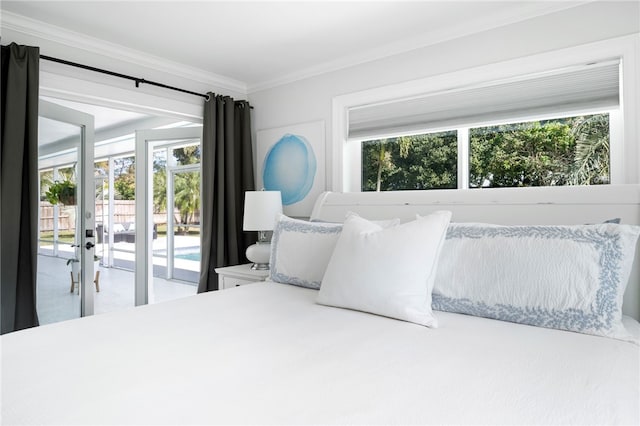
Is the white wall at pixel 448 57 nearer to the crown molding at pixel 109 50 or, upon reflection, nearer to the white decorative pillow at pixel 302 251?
the crown molding at pixel 109 50

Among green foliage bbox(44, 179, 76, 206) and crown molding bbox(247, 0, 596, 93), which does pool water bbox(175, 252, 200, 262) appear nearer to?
green foliage bbox(44, 179, 76, 206)

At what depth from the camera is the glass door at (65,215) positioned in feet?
9.33

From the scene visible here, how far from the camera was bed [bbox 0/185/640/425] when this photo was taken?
2.89 ft

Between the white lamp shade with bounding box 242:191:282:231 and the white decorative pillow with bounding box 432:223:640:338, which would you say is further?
the white lamp shade with bounding box 242:191:282:231

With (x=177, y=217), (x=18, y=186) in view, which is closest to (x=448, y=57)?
(x=18, y=186)

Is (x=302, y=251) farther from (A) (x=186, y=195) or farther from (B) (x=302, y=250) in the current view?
(A) (x=186, y=195)

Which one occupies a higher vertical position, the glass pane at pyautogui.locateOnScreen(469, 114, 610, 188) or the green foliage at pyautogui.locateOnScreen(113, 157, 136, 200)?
the green foliage at pyautogui.locateOnScreen(113, 157, 136, 200)

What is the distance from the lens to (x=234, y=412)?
882mm

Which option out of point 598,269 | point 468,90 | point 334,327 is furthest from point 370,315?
point 468,90

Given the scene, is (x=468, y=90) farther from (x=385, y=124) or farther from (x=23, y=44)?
(x=23, y=44)

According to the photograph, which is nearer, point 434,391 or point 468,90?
point 434,391

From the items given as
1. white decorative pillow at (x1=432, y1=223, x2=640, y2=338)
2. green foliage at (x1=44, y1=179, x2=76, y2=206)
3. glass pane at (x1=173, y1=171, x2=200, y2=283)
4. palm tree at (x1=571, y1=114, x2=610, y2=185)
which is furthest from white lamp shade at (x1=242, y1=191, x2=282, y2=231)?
palm tree at (x1=571, y1=114, x2=610, y2=185)

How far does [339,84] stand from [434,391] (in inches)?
108

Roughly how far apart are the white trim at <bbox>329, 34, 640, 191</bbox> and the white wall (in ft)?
0.14
